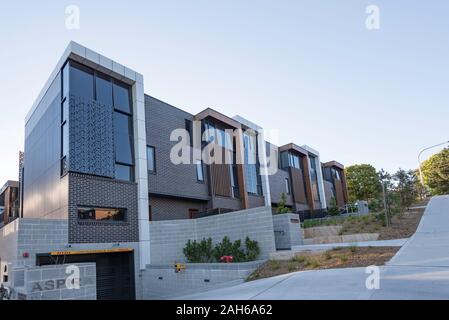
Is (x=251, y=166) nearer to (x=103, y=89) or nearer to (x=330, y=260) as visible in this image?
(x=103, y=89)

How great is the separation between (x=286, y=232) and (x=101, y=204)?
322 inches

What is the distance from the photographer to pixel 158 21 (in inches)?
469

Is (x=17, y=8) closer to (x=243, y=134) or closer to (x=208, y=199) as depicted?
(x=208, y=199)

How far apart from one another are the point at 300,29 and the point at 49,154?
12.8m

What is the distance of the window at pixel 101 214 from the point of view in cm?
1363

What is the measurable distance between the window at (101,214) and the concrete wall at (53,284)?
557cm

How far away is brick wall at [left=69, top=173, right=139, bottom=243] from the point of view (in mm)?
13281

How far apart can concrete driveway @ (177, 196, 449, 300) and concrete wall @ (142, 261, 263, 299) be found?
2.36 metres

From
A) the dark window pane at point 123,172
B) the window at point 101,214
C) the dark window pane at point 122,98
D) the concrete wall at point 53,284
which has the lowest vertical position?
the concrete wall at point 53,284

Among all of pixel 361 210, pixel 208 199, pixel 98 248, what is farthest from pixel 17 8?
pixel 361 210

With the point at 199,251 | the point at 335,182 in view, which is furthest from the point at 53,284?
the point at 335,182

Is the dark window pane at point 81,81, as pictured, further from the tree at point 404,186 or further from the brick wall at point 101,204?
the tree at point 404,186

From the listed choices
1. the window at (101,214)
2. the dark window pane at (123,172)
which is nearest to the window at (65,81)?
the dark window pane at (123,172)

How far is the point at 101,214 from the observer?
14.3m
